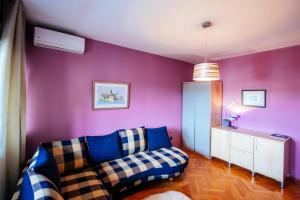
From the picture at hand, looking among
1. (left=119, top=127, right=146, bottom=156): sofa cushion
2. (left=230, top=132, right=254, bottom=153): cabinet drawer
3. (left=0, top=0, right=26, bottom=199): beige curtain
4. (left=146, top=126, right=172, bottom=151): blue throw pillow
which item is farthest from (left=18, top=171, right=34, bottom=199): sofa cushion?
(left=230, top=132, right=254, bottom=153): cabinet drawer

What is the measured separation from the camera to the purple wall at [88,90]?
229 cm

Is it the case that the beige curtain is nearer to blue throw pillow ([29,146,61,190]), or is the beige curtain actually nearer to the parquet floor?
blue throw pillow ([29,146,61,190])

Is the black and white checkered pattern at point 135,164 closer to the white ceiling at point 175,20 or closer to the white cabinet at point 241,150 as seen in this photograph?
the white cabinet at point 241,150

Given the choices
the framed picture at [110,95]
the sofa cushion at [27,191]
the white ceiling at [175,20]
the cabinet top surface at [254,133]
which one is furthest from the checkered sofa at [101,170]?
the white ceiling at [175,20]

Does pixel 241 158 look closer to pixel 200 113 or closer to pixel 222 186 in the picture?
pixel 222 186

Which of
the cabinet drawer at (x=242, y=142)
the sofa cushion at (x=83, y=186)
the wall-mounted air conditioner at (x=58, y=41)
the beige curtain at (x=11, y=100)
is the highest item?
the wall-mounted air conditioner at (x=58, y=41)

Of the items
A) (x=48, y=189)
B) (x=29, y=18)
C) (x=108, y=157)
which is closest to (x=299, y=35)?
(x=108, y=157)

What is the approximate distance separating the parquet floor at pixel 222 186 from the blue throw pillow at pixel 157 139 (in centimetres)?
61

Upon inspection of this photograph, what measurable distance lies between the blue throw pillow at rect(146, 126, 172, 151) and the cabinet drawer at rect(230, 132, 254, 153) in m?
1.27

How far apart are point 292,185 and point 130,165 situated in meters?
2.66

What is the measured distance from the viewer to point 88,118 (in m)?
2.73

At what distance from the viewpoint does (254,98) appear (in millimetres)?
3252

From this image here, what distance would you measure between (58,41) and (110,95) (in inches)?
44.9

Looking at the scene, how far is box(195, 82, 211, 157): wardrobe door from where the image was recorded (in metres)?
3.60
